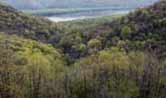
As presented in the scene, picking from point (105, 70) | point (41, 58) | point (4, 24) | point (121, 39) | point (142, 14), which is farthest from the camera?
point (4, 24)

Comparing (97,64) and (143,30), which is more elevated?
(143,30)

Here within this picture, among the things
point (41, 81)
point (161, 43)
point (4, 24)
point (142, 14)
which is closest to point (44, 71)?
point (41, 81)

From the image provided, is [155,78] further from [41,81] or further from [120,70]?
[41,81]

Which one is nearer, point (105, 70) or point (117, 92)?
point (117, 92)

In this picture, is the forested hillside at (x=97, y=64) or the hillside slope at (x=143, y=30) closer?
the forested hillside at (x=97, y=64)

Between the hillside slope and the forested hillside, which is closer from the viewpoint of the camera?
the forested hillside

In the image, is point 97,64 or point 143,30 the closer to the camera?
point 97,64

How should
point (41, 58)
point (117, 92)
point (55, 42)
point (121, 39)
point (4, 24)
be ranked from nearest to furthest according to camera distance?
point (117, 92)
point (41, 58)
point (121, 39)
point (55, 42)
point (4, 24)

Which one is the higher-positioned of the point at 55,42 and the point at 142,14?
the point at 142,14
